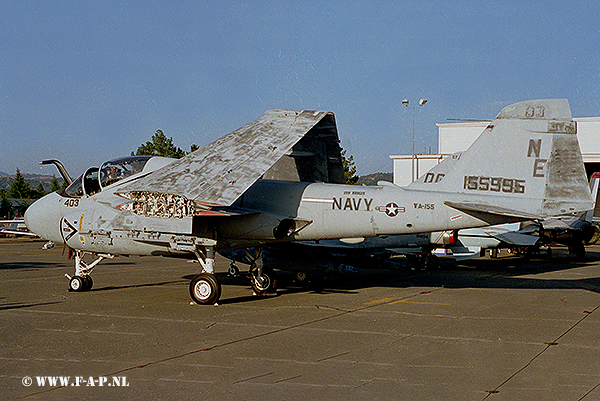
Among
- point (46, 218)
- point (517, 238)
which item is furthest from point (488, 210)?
point (517, 238)

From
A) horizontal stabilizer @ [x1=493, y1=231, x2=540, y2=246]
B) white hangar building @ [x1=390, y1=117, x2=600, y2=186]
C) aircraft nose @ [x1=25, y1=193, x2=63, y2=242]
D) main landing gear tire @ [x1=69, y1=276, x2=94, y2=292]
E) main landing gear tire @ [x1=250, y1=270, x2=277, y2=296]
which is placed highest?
white hangar building @ [x1=390, y1=117, x2=600, y2=186]

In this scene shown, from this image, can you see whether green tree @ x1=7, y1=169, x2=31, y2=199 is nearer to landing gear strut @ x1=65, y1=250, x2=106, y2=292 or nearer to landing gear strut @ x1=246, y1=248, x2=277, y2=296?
landing gear strut @ x1=65, y1=250, x2=106, y2=292

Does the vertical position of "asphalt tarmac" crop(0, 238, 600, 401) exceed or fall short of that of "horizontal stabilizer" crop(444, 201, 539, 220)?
it falls short

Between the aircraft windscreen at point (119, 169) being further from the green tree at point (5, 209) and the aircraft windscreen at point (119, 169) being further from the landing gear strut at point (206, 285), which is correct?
the green tree at point (5, 209)

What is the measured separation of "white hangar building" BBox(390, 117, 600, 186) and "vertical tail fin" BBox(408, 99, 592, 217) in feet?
107

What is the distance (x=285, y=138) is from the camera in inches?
438

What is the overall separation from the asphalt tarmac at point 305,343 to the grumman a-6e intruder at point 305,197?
1.49 metres

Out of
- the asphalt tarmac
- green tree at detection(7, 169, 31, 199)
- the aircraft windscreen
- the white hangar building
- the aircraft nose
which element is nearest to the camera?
the asphalt tarmac

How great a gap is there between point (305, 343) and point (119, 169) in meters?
7.45

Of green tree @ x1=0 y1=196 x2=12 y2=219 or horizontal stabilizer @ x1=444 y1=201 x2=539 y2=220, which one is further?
green tree @ x1=0 y1=196 x2=12 y2=219

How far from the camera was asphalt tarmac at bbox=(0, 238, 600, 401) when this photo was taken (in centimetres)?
587

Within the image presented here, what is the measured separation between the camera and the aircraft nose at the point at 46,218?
13508mm

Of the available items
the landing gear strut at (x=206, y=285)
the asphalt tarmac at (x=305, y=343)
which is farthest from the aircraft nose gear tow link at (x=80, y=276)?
the landing gear strut at (x=206, y=285)

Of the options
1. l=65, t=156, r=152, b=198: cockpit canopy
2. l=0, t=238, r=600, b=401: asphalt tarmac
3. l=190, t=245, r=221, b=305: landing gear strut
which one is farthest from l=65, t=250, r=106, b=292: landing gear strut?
l=190, t=245, r=221, b=305: landing gear strut
